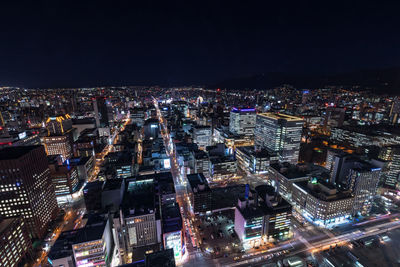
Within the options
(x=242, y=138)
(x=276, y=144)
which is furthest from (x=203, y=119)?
(x=276, y=144)

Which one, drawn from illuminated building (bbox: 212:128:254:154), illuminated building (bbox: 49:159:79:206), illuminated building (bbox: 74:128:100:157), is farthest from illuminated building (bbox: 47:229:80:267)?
illuminated building (bbox: 212:128:254:154)

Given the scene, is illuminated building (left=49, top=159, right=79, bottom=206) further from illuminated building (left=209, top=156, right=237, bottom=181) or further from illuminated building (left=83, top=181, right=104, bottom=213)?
illuminated building (left=209, top=156, right=237, bottom=181)

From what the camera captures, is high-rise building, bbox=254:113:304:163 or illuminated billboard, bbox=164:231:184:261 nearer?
illuminated billboard, bbox=164:231:184:261

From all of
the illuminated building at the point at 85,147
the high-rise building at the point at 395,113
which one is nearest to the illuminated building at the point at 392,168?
the high-rise building at the point at 395,113

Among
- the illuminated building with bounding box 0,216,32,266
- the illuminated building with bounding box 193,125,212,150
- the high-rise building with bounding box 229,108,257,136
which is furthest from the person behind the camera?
the high-rise building with bounding box 229,108,257,136

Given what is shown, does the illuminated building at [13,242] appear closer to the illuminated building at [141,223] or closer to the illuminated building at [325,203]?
the illuminated building at [141,223]

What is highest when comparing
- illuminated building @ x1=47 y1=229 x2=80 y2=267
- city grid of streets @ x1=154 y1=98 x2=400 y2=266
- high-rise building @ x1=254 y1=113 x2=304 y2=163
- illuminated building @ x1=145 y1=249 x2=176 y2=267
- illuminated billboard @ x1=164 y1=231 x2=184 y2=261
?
high-rise building @ x1=254 y1=113 x2=304 y2=163
